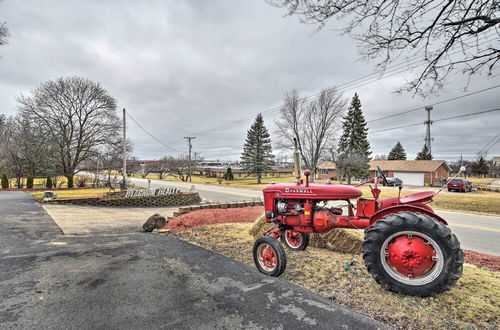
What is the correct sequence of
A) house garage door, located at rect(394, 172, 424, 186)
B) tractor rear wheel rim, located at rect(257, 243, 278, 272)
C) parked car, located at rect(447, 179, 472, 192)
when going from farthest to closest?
house garage door, located at rect(394, 172, 424, 186), parked car, located at rect(447, 179, 472, 192), tractor rear wheel rim, located at rect(257, 243, 278, 272)

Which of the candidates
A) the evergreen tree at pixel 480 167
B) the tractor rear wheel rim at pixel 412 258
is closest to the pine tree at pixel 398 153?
the evergreen tree at pixel 480 167

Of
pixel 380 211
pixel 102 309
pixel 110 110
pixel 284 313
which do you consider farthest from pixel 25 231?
pixel 110 110

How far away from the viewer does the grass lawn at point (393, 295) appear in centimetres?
241

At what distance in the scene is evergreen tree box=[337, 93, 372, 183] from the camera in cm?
3669

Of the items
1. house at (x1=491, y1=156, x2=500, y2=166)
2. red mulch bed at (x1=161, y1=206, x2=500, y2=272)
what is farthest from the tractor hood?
house at (x1=491, y1=156, x2=500, y2=166)

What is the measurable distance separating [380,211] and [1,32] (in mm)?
10122

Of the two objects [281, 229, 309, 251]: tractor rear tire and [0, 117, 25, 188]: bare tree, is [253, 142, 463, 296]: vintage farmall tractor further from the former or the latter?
[0, 117, 25, 188]: bare tree

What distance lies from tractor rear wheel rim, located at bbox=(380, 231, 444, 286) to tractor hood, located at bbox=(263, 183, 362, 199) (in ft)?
2.59

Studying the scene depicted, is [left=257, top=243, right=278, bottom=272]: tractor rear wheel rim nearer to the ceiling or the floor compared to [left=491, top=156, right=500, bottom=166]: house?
nearer to the floor

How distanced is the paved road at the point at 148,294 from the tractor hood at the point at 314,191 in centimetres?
121

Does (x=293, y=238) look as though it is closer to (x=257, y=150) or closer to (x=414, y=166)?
(x=257, y=150)

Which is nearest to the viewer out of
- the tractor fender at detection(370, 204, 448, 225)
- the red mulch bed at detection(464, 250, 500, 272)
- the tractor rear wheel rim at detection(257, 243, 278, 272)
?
the tractor fender at detection(370, 204, 448, 225)

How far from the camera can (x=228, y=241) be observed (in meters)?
5.48

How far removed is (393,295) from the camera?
290cm
